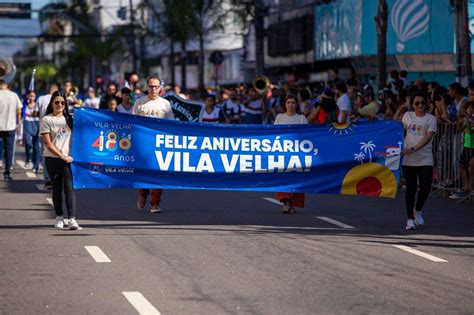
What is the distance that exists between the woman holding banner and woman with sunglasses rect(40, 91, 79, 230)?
3341 millimetres

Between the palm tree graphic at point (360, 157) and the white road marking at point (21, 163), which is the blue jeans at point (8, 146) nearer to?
the white road marking at point (21, 163)

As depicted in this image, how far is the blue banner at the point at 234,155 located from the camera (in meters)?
16.3

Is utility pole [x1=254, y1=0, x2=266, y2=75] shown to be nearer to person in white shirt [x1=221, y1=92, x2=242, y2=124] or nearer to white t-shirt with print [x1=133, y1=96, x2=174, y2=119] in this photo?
person in white shirt [x1=221, y1=92, x2=242, y2=124]

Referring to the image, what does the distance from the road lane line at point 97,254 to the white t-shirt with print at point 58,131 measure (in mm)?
2263

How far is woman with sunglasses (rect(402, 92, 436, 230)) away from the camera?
53.5ft

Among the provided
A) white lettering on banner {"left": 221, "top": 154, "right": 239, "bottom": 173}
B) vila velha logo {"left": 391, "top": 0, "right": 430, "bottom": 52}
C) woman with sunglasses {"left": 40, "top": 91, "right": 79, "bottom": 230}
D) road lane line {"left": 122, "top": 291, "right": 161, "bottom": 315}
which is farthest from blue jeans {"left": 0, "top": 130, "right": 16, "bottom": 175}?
vila velha logo {"left": 391, "top": 0, "right": 430, "bottom": 52}

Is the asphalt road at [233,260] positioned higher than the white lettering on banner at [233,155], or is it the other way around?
the white lettering on banner at [233,155]

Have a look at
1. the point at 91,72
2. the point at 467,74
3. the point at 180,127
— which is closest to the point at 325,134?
the point at 180,127

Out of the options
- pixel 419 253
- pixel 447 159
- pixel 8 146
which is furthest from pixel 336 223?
pixel 8 146

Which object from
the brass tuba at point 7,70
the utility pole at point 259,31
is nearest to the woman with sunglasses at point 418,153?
the brass tuba at point 7,70

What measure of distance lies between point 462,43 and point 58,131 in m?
12.7

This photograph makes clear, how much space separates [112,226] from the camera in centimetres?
1595

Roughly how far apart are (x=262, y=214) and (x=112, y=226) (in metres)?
2.71

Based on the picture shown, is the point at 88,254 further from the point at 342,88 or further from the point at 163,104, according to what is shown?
the point at 342,88
